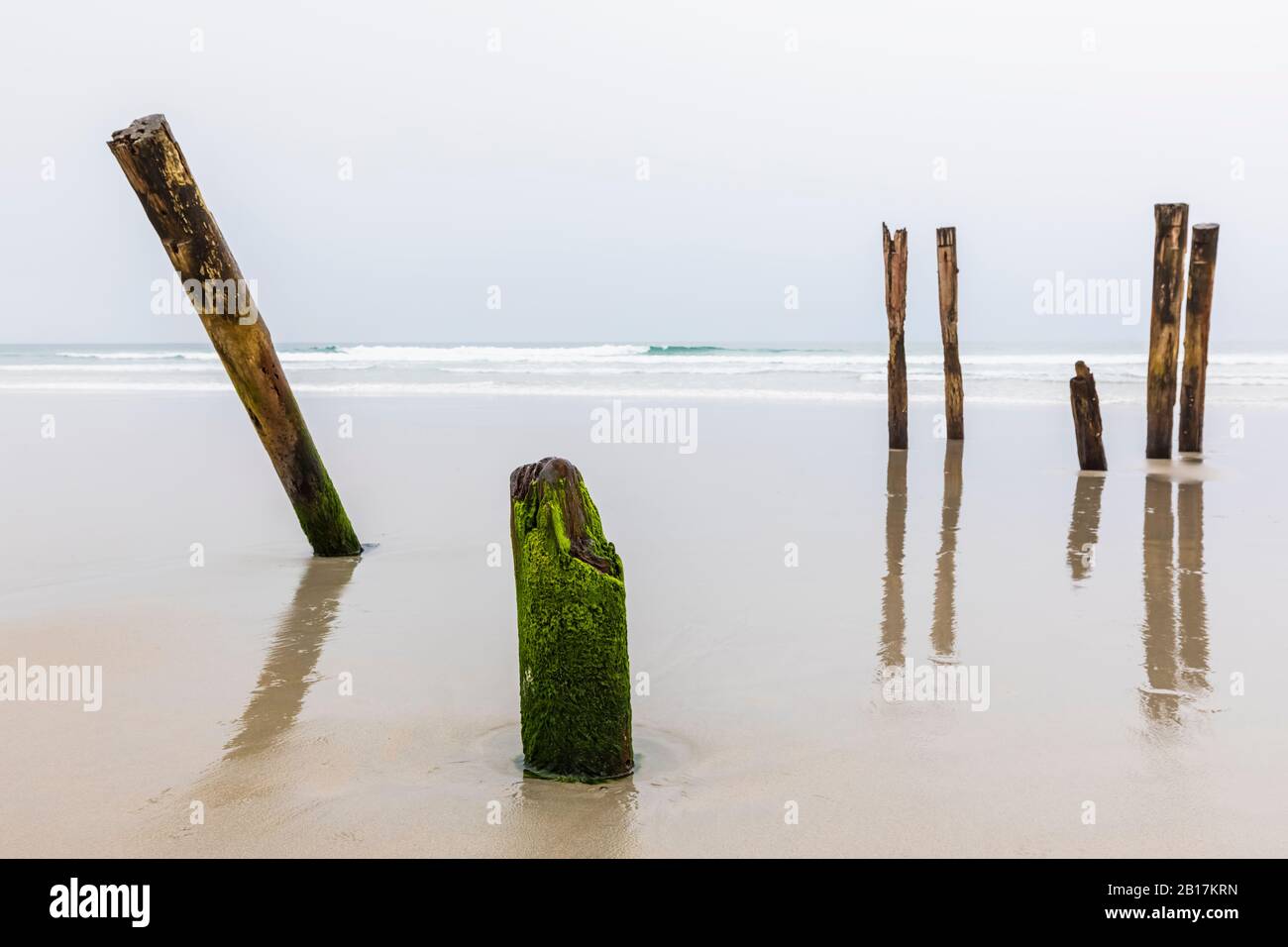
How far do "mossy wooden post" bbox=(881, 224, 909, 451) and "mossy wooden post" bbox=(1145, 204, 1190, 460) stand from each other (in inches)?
106

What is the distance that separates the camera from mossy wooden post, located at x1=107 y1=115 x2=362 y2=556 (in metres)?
5.56

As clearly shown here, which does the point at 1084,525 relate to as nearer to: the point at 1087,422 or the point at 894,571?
the point at 894,571

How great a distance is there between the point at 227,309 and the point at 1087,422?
860 centimetres

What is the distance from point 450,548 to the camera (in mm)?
7105

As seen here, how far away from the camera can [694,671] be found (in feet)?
15.1

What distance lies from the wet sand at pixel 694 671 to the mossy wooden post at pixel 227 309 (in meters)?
0.43
